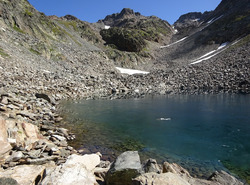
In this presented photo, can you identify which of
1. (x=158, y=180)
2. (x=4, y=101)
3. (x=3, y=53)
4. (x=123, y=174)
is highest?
(x=3, y=53)

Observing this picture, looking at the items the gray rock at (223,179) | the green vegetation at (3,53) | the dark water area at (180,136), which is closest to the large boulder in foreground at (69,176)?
the gray rock at (223,179)

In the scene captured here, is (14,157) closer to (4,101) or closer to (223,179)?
(223,179)

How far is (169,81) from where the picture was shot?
5212 cm

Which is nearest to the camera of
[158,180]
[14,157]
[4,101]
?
[158,180]

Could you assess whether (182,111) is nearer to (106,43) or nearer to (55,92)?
(55,92)

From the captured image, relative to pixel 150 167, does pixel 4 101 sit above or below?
above

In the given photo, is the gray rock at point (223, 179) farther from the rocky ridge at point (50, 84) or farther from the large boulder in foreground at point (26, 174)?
the large boulder in foreground at point (26, 174)

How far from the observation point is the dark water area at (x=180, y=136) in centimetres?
1009

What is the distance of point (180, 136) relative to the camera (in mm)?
13859

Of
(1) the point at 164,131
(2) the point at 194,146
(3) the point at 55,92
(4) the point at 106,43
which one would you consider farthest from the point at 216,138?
(4) the point at 106,43

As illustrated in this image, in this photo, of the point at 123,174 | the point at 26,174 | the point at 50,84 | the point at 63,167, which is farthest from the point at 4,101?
the point at 50,84

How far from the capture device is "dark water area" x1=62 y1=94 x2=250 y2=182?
10.1m

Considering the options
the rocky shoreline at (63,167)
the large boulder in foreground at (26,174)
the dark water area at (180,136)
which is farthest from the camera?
the dark water area at (180,136)

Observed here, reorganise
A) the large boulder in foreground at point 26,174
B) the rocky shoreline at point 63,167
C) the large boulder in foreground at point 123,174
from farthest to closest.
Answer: the large boulder in foreground at point 123,174, the large boulder in foreground at point 26,174, the rocky shoreline at point 63,167
